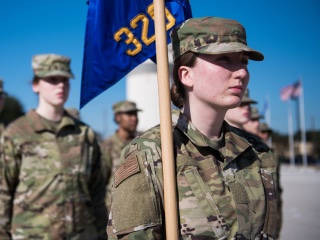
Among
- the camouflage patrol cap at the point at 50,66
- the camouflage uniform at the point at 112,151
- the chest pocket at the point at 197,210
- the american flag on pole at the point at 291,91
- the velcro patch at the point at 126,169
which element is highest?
the american flag on pole at the point at 291,91

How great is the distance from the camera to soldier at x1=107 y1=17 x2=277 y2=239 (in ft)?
7.07

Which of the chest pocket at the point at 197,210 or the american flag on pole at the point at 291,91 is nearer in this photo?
the chest pocket at the point at 197,210

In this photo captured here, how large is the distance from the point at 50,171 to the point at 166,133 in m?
2.23

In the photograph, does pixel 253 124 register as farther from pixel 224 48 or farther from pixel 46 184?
pixel 224 48

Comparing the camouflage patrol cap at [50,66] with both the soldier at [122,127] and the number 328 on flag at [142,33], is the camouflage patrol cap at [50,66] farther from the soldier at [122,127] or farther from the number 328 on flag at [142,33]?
the soldier at [122,127]

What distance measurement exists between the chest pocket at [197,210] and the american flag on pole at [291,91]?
94.8 feet

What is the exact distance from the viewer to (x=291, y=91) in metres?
30.2

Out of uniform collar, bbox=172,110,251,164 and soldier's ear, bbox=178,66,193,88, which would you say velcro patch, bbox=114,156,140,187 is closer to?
uniform collar, bbox=172,110,251,164

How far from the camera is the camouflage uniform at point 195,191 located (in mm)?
2125

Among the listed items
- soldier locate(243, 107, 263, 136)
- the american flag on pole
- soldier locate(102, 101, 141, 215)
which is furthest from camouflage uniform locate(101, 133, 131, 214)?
the american flag on pole

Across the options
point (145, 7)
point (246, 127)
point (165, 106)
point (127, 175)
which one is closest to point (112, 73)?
point (145, 7)

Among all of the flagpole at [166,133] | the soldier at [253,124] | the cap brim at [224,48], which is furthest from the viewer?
the soldier at [253,124]

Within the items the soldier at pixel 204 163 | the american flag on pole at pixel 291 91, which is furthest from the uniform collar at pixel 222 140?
the american flag on pole at pixel 291 91

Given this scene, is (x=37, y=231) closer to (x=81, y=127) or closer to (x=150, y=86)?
(x=81, y=127)
